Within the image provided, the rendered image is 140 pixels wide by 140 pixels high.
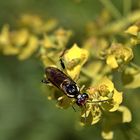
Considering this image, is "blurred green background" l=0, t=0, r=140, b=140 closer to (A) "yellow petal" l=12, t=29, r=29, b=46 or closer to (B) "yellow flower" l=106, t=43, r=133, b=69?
(A) "yellow petal" l=12, t=29, r=29, b=46

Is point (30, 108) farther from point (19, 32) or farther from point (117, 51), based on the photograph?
Answer: point (117, 51)

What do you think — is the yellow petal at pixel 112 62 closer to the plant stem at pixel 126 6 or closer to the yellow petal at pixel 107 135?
the yellow petal at pixel 107 135

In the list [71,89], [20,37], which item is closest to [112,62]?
[71,89]

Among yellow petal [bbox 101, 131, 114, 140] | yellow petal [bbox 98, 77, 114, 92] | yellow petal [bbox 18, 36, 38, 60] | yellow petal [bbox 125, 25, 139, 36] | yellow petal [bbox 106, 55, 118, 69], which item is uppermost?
yellow petal [bbox 18, 36, 38, 60]

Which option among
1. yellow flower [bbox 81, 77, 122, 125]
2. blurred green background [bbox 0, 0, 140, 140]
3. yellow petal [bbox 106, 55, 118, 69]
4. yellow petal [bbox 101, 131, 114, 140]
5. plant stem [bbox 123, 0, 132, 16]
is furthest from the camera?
blurred green background [bbox 0, 0, 140, 140]

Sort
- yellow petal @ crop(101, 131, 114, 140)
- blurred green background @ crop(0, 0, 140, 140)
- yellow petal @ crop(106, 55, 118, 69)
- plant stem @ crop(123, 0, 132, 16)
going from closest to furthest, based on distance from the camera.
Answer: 1. yellow petal @ crop(106, 55, 118, 69)
2. yellow petal @ crop(101, 131, 114, 140)
3. plant stem @ crop(123, 0, 132, 16)
4. blurred green background @ crop(0, 0, 140, 140)

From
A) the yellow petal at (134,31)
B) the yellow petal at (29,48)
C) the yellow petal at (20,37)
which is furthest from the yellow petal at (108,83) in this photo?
the yellow petal at (20,37)

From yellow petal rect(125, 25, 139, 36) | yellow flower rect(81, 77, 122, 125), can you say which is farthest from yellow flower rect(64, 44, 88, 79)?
yellow petal rect(125, 25, 139, 36)
